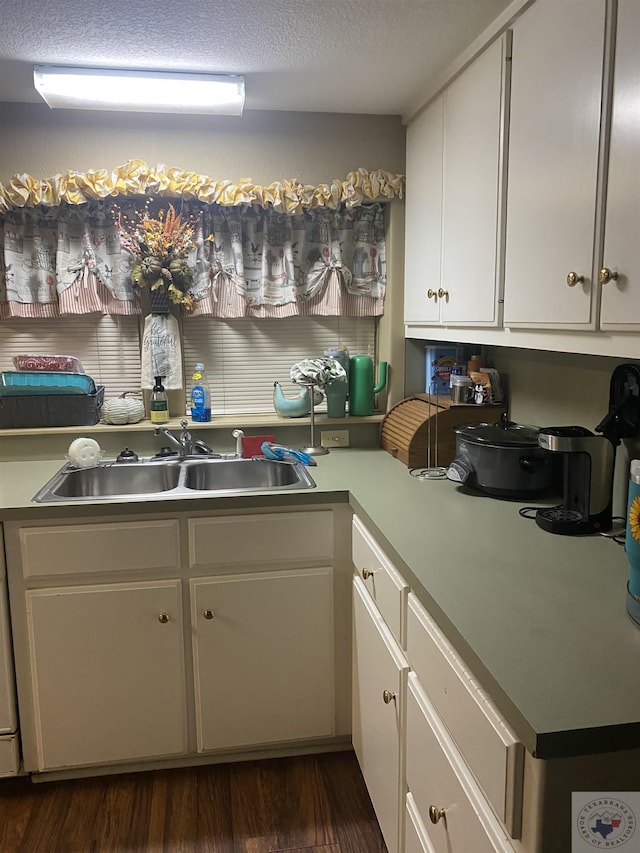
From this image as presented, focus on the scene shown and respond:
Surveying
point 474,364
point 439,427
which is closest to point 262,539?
point 439,427

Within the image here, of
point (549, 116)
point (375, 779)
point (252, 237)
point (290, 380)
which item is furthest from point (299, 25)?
point (375, 779)

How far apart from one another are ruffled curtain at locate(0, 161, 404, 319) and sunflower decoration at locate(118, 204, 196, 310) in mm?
55

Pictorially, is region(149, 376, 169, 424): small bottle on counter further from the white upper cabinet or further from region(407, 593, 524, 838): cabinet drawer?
region(407, 593, 524, 838): cabinet drawer

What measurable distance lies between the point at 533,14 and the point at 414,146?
90 cm

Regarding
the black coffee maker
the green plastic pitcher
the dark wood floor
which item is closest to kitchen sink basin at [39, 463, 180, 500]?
the green plastic pitcher

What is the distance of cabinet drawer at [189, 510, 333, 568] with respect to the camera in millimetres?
2078

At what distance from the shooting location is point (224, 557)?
2094 mm

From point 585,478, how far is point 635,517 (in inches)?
20.1

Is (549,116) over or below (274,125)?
below

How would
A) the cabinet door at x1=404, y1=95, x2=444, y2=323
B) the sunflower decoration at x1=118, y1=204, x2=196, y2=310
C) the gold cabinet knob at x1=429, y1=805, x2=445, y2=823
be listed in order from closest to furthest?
1. the gold cabinet knob at x1=429, y1=805, x2=445, y2=823
2. the cabinet door at x1=404, y1=95, x2=444, y2=323
3. the sunflower decoration at x1=118, y1=204, x2=196, y2=310

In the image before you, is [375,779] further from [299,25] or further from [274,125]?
[274,125]

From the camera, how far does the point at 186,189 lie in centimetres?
252

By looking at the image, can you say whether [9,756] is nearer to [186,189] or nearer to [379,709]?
[379,709]

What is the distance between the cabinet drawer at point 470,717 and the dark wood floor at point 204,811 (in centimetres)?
82
